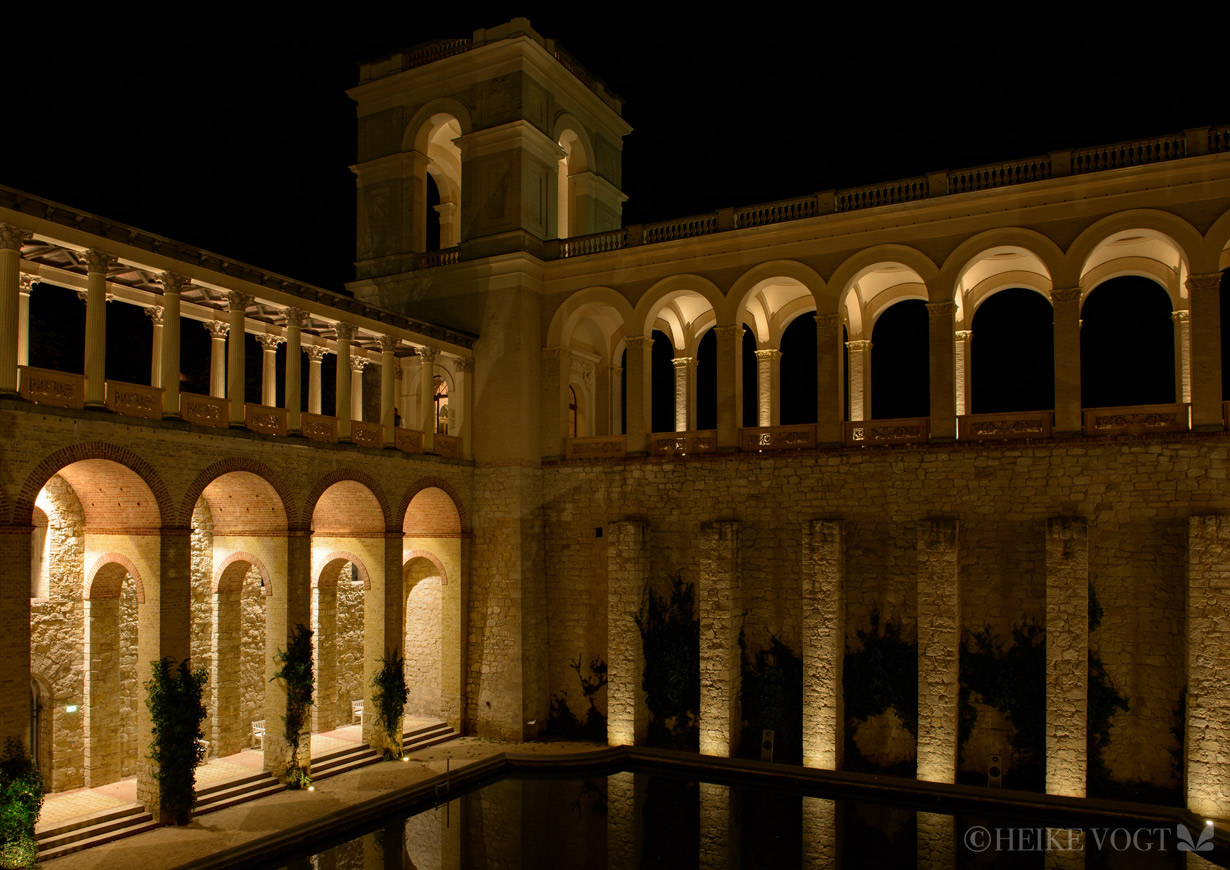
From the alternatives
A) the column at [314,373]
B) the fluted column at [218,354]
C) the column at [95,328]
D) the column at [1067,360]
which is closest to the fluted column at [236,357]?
the fluted column at [218,354]

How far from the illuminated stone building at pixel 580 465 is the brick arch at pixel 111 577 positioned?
9 cm

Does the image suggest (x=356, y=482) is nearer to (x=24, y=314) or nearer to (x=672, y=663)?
(x=24, y=314)

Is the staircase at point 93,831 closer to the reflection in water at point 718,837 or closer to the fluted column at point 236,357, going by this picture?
the reflection in water at point 718,837

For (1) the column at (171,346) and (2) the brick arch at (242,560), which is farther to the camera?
(2) the brick arch at (242,560)

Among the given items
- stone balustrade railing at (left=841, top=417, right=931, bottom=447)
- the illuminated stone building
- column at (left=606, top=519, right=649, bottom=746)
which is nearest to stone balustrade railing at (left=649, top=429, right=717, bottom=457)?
the illuminated stone building

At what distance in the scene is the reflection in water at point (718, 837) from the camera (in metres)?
14.3

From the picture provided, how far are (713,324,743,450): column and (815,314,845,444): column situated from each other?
2.02m

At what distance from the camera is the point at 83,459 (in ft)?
48.0

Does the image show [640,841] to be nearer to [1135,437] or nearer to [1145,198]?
[1135,437]

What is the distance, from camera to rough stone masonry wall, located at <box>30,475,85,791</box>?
16188mm

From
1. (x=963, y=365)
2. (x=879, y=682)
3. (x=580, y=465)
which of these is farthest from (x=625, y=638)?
(x=963, y=365)

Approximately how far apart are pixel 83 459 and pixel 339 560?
8159 mm

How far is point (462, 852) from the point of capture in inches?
586

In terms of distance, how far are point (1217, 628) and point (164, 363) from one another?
1954cm
